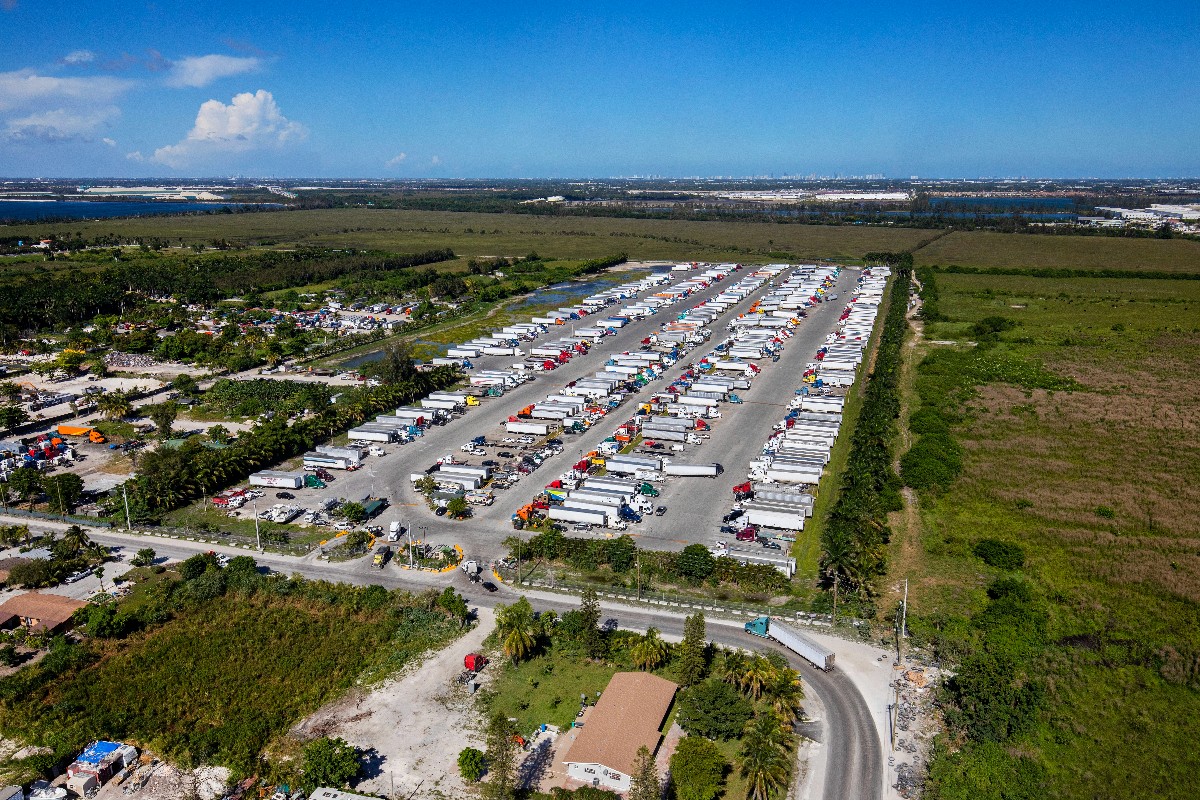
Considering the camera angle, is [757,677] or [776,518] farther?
[776,518]

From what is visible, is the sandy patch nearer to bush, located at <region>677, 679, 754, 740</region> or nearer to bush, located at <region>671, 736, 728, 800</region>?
bush, located at <region>671, 736, 728, 800</region>

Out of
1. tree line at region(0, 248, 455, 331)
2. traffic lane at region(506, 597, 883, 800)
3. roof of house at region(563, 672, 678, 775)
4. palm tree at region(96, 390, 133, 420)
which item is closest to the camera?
traffic lane at region(506, 597, 883, 800)

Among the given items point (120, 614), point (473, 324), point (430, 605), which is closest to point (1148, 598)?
point (430, 605)

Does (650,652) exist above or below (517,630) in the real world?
below

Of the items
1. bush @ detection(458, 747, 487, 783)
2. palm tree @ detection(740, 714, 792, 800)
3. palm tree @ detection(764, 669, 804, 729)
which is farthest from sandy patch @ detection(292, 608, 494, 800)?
palm tree @ detection(764, 669, 804, 729)

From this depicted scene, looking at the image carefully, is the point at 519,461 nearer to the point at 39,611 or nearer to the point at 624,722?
the point at 39,611

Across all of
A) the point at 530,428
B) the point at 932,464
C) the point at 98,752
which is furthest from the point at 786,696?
the point at 530,428

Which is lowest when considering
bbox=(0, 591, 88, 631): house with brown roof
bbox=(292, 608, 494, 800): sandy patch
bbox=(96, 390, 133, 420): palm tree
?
bbox=(292, 608, 494, 800): sandy patch

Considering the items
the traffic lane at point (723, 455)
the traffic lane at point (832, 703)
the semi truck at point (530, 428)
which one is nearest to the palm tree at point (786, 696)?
the traffic lane at point (832, 703)
